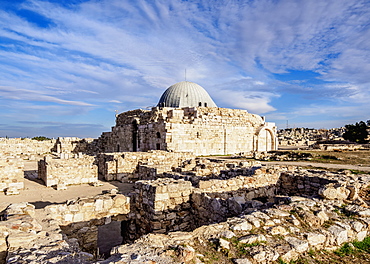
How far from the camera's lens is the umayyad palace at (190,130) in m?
17.1

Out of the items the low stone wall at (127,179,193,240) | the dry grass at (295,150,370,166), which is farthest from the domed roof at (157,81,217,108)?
the low stone wall at (127,179,193,240)

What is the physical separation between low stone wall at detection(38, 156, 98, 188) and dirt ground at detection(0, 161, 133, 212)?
38 cm

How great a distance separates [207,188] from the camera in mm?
6117

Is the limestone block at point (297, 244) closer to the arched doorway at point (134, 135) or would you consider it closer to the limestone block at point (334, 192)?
the limestone block at point (334, 192)

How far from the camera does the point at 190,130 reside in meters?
17.6

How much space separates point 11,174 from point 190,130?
36.8 ft

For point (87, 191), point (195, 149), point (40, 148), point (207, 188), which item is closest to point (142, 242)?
point (207, 188)

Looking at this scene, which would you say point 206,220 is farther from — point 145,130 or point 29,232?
point 145,130

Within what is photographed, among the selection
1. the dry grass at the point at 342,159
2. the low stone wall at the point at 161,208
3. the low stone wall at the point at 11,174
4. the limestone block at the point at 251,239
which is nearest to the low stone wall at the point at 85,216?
the low stone wall at the point at 161,208

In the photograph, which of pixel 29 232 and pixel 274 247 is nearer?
pixel 274 247

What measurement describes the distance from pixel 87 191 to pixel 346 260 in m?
9.00

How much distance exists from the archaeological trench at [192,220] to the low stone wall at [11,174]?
33 millimetres

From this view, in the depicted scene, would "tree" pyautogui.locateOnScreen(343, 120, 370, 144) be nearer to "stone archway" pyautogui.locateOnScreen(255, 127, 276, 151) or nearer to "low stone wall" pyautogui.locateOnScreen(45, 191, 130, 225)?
"stone archway" pyautogui.locateOnScreen(255, 127, 276, 151)

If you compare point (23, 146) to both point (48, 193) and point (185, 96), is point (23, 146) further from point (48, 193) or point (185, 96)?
point (48, 193)
